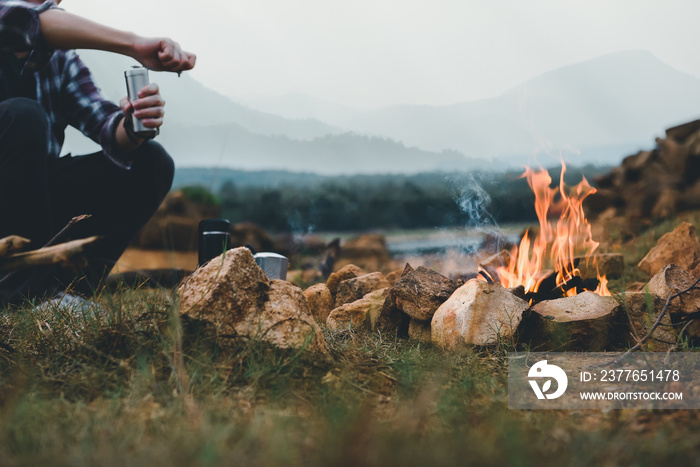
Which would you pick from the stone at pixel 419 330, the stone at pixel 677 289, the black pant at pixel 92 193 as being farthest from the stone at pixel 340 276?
the stone at pixel 677 289

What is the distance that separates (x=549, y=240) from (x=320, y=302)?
1702 mm

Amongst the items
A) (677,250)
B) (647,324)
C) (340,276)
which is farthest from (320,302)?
(677,250)

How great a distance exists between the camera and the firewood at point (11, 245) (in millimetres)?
1533

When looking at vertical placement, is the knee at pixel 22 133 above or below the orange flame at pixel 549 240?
above

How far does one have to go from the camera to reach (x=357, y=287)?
3318 mm

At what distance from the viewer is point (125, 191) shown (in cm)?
352

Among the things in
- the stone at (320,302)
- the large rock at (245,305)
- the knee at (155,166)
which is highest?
the knee at (155,166)

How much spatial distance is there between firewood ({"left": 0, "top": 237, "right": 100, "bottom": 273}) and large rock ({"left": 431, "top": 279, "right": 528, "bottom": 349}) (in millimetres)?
1656

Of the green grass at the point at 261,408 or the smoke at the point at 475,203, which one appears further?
the smoke at the point at 475,203

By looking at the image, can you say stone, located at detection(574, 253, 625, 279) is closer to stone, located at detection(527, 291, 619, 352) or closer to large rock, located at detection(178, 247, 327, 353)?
stone, located at detection(527, 291, 619, 352)

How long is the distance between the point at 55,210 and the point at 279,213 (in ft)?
20.6

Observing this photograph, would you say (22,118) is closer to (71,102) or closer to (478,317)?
(71,102)

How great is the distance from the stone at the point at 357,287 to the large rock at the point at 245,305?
113 cm

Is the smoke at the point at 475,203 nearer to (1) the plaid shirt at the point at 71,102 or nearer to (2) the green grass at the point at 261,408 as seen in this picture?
(2) the green grass at the point at 261,408
